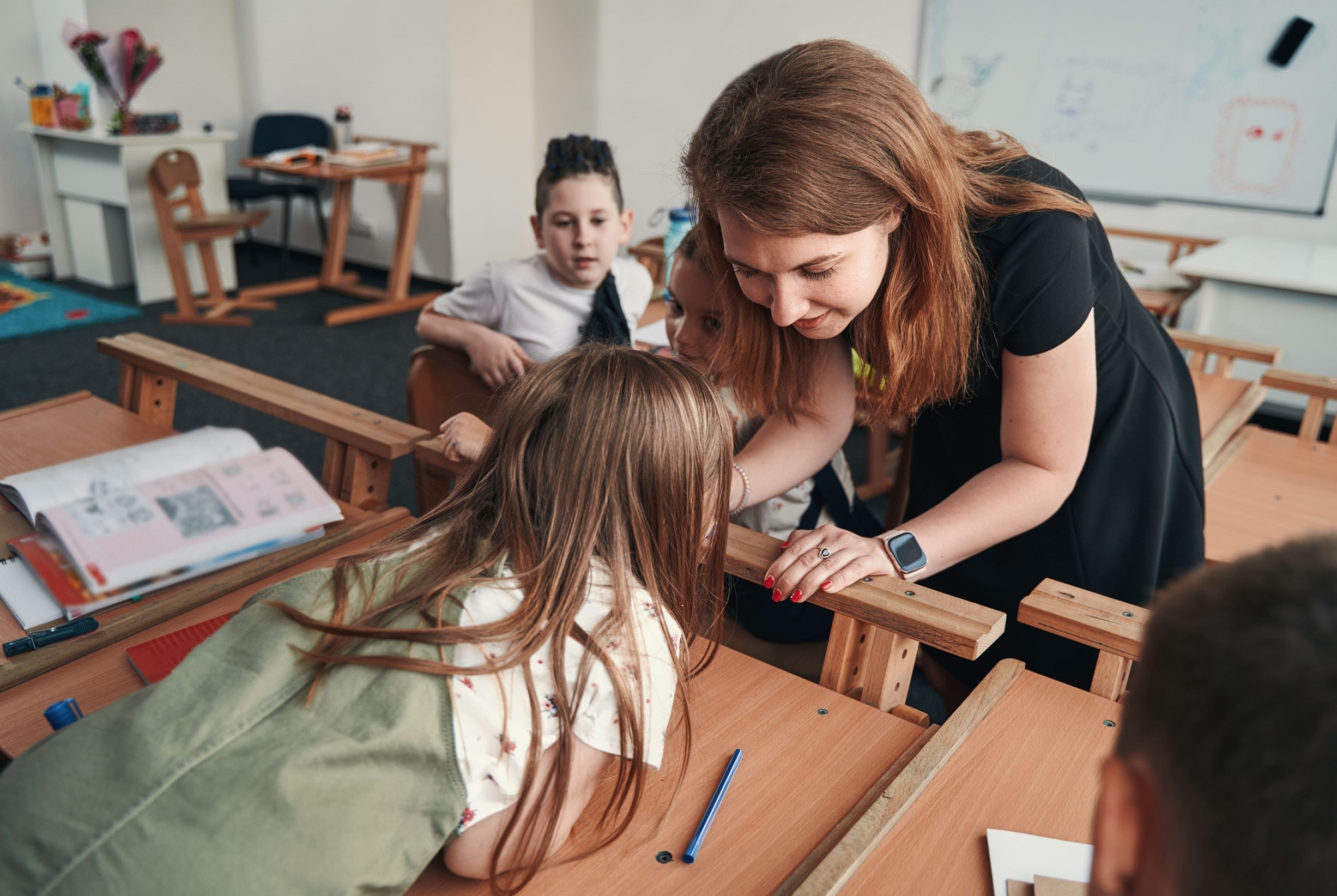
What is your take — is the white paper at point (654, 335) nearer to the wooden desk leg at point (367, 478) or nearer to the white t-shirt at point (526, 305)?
the white t-shirt at point (526, 305)

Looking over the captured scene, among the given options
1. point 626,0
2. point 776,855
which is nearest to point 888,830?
point 776,855

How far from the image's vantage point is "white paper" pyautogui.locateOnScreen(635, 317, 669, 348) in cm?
235

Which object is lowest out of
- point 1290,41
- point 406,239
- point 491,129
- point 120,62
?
point 406,239

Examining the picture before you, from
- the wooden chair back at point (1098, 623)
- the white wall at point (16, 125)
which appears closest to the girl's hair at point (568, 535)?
the wooden chair back at point (1098, 623)

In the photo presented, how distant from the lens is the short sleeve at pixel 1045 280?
111 centimetres

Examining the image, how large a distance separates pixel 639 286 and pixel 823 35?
9.55 feet

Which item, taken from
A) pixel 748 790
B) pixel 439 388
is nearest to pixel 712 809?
pixel 748 790

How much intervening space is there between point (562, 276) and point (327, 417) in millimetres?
774

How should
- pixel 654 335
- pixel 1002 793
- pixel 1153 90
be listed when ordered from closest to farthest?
pixel 1002 793 < pixel 654 335 < pixel 1153 90

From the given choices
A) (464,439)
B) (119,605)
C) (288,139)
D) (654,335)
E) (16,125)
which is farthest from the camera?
(288,139)

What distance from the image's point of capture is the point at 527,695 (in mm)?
865

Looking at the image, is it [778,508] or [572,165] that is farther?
[572,165]

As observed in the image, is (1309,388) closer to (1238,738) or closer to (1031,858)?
(1031,858)

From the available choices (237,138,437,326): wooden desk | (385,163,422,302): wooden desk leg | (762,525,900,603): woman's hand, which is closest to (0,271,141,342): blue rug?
(237,138,437,326): wooden desk
